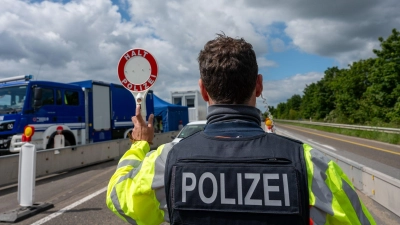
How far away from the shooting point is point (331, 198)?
1410mm

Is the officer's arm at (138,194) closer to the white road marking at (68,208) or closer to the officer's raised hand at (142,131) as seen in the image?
the officer's raised hand at (142,131)

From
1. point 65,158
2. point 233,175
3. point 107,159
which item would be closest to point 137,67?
point 233,175

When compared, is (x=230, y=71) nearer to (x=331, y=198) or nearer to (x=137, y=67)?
(x=331, y=198)

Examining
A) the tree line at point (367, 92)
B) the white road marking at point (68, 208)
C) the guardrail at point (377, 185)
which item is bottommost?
the white road marking at point (68, 208)

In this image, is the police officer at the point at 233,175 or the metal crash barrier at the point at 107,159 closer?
the police officer at the point at 233,175

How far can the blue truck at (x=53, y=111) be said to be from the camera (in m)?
11.3

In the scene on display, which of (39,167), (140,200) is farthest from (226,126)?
(39,167)

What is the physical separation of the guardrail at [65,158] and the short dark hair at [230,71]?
8.77 m

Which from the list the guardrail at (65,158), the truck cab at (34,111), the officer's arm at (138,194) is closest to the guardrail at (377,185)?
the officer's arm at (138,194)

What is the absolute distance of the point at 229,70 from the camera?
165cm

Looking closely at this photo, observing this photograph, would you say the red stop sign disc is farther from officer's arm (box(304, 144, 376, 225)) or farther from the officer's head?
officer's arm (box(304, 144, 376, 225))

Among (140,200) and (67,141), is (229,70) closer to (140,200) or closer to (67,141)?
(140,200)

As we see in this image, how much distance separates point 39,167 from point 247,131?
990 centimetres

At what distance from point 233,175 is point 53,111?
1205 cm
